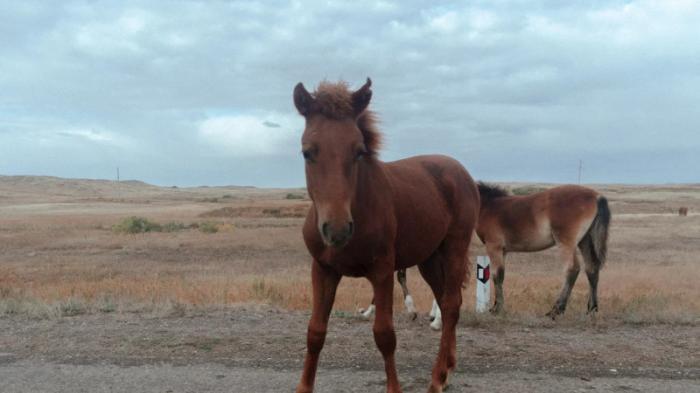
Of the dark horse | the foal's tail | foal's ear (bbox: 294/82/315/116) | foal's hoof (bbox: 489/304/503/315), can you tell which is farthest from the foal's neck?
the foal's tail

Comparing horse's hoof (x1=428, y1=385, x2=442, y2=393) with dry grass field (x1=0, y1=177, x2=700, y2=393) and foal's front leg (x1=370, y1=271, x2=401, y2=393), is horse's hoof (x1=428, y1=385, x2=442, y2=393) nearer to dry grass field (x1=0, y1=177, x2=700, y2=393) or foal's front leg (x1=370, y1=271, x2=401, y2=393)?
dry grass field (x1=0, y1=177, x2=700, y2=393)

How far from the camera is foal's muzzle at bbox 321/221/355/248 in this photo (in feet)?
12.5

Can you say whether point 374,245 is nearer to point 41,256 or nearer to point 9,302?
point 9,302

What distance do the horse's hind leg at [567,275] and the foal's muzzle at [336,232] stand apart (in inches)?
240

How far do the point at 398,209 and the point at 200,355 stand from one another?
283 cm

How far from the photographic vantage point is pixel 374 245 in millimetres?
4477

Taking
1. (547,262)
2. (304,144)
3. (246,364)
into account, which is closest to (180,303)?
(246,364)

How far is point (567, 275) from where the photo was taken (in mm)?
10008

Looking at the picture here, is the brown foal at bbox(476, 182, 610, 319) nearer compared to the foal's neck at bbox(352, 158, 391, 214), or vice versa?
the foal's neck at bbox(352, 158, 391, 214)

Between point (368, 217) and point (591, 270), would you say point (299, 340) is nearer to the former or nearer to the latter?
point (368, 217)

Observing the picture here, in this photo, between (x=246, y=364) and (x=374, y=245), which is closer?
(x=374, y=245)

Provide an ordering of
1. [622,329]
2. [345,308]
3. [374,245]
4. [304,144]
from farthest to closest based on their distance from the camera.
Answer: [345,308], [622,329], [374,245], [304,144]

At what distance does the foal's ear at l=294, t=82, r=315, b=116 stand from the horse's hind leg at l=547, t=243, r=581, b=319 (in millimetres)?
6084

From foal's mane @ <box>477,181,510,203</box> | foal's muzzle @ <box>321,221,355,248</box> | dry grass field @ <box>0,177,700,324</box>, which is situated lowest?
dry grass field @ <box>0,177,700,324</box>
